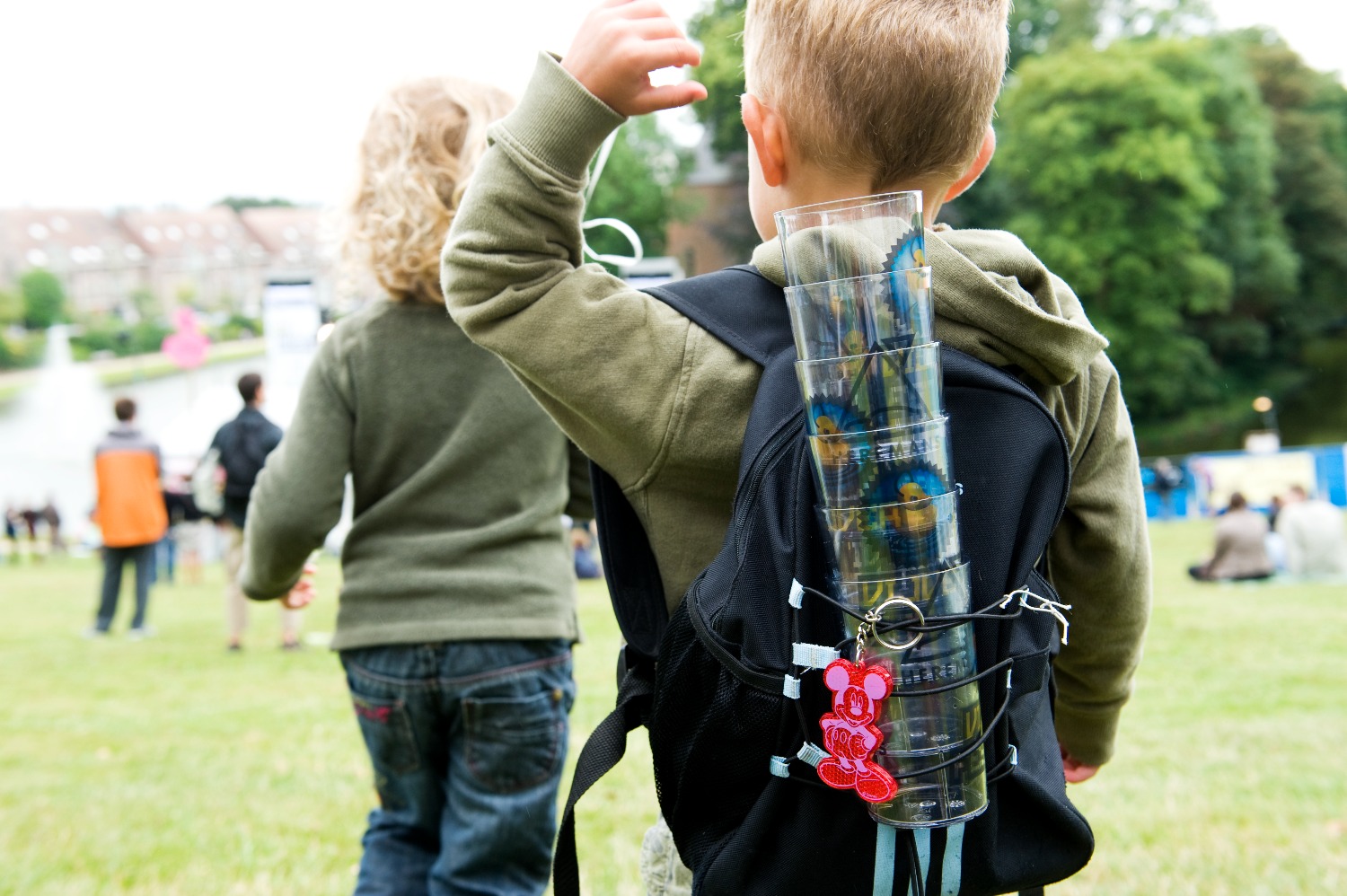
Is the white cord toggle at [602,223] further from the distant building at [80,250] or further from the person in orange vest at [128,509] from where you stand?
the distant building at [80,250]

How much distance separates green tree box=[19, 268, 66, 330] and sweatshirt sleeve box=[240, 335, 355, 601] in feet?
214

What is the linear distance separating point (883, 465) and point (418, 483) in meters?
1.40

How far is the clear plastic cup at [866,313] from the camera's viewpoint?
1.17 m

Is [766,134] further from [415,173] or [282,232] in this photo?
[282,232]

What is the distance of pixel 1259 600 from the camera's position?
11.6 meters

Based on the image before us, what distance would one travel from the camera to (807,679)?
3.98ft

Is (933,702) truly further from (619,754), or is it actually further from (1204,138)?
(1204,138)

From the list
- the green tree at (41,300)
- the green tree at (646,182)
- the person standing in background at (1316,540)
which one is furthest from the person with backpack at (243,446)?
the green tree at (41,300)

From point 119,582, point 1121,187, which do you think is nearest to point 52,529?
point 119,582

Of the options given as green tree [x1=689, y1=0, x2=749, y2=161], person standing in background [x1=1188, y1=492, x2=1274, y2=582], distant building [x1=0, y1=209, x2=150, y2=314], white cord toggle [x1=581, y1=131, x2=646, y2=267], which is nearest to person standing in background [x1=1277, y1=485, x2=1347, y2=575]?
person standing in background [x1=1188, y1=492, x2=1274, y2=582]

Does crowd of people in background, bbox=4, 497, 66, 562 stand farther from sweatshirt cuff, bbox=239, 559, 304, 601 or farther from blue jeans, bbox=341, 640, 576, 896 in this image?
blue jeans, bbox=341, 640, 576, 896

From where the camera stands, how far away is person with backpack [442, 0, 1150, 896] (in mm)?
1236

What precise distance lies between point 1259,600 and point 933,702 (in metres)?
11.8

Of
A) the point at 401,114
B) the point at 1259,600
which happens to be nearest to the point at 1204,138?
the point at 1259,600
